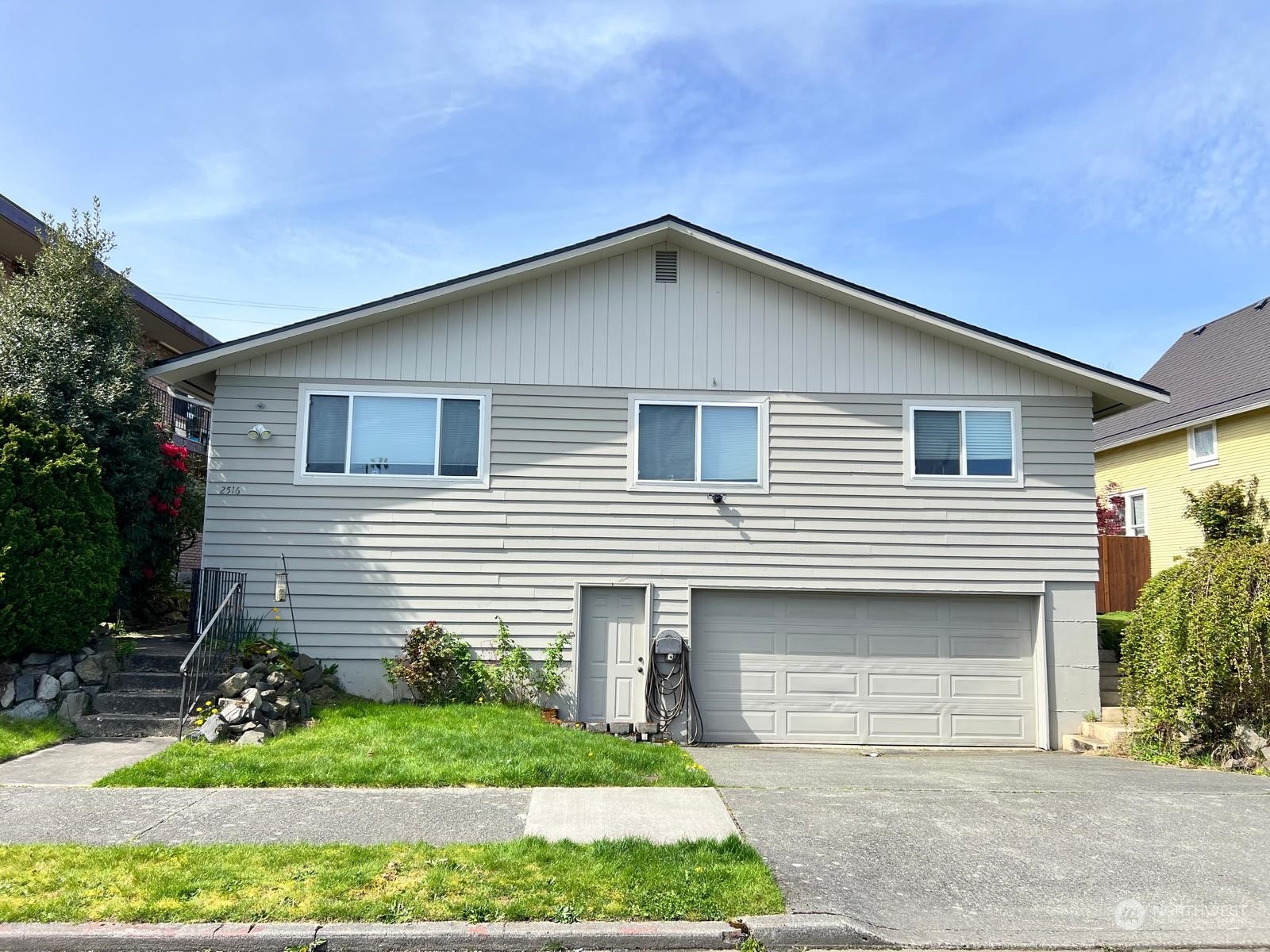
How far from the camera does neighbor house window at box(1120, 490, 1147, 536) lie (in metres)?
20.5

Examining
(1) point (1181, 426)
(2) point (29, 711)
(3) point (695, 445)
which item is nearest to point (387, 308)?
(3) point (695, 445)

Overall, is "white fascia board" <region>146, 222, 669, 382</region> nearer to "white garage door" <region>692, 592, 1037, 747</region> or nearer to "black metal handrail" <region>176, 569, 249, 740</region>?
"black metal handrail" <region>176, 569, 249, 740</region>

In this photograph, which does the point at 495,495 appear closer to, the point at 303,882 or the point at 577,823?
the point at 577,823

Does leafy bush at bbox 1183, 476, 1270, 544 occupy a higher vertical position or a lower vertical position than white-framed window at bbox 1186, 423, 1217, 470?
lower

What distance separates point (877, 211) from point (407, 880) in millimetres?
12944

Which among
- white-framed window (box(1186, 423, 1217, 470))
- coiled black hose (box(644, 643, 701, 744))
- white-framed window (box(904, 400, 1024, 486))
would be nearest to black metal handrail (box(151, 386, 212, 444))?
coiled black hose (box(644, 643, 701, 744))

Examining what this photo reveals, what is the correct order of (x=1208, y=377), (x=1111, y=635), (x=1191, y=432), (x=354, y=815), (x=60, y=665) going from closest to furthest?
1. (x=354, y=815)
2. (x=60, y=665)
3. (x=1111, y=635)
4. (x=1191, y=432)
5. (x=1208, y=377)

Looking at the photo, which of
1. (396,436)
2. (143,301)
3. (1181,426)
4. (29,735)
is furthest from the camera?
(1181,426)

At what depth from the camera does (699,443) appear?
11.4m

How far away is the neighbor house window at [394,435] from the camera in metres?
11.3

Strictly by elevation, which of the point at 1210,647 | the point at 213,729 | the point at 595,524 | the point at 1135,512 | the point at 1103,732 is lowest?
the point at 1103,732

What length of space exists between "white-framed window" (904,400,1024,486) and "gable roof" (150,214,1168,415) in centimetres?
77

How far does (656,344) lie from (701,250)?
136 cm

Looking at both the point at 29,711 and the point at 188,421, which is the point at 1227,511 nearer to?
the point at 29,711
